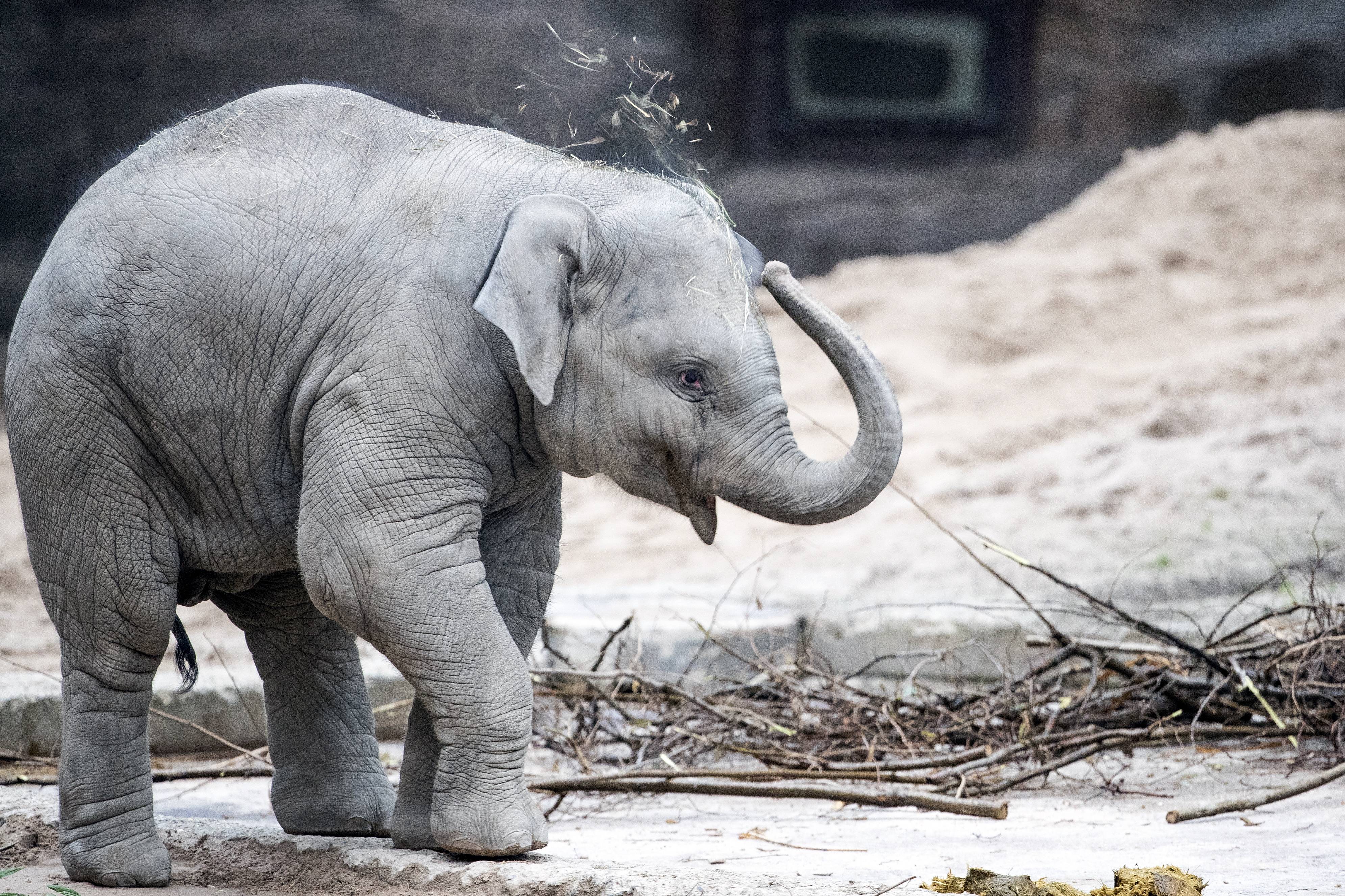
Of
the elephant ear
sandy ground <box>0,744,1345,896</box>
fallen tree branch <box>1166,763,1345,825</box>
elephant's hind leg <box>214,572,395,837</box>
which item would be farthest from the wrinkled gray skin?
fallen tree branch <box>1166,763,1345,825</box>

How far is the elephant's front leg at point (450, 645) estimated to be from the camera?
309cm

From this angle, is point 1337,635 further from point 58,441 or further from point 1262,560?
point 58,441

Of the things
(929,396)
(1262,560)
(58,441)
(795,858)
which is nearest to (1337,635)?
(1262,560)

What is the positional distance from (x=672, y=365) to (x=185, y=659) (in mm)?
1713

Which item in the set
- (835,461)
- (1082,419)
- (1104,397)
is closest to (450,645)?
(835,461)

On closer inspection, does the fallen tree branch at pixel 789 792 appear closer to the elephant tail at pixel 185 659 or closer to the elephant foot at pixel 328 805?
the elephant foot at pixel 328 805

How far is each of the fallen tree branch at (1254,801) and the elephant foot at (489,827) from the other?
5.23 feet

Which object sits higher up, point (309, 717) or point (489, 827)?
point (489, 827)

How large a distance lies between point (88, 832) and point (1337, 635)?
351 centimetres

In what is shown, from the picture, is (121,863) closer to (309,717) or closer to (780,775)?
(309,717)

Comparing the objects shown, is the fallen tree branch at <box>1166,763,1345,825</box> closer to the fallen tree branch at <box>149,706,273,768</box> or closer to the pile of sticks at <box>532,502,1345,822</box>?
the pile of sticks at <box>532,502,1345,822</box>

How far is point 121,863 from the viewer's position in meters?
3.42

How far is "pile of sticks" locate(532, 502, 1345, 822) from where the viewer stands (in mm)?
4121

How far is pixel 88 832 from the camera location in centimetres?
345
